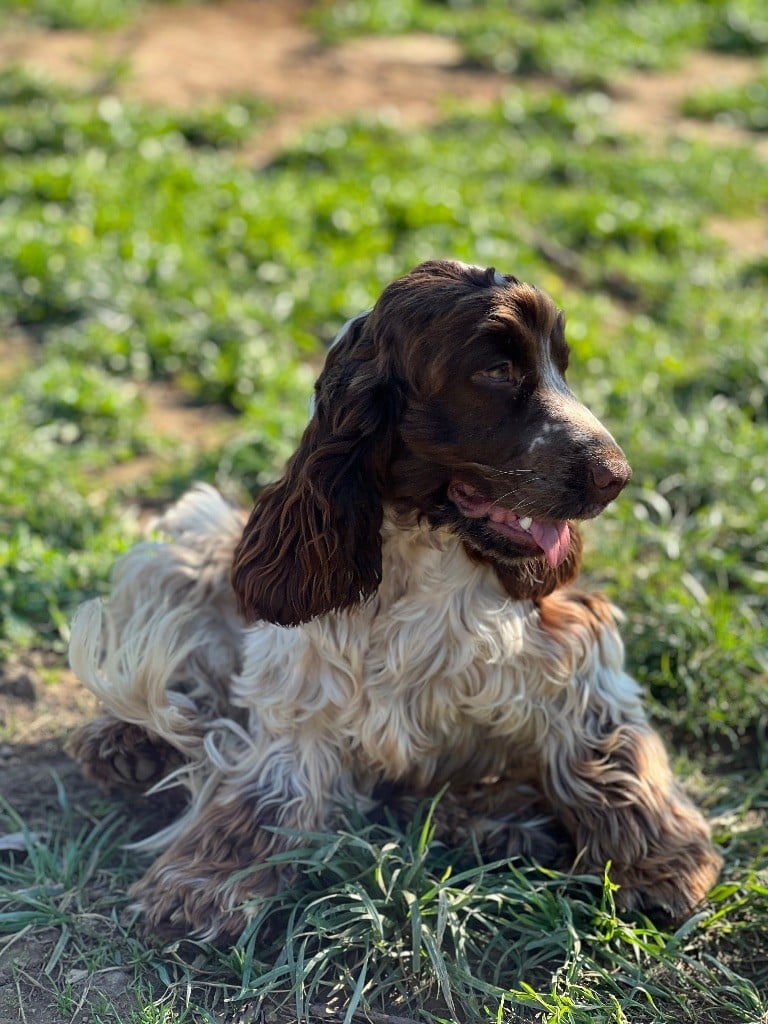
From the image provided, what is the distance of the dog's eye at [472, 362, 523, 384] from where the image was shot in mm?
3109

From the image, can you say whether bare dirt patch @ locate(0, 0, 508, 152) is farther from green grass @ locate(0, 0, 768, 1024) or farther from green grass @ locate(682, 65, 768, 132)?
green grass @ locate(682, 65, 768, 132)

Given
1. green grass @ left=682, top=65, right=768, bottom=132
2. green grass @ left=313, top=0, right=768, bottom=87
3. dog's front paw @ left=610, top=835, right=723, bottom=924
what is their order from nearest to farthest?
dog's front paw @ left=610, top=835, right=723, bottom=924
green grass @ left=682, top=65, right=768, bottom=132
green grass @ left=313, top=0, right=768, bottom=87

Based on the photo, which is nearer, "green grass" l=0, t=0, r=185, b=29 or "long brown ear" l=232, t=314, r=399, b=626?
"long brown ear" l=232, t=314, r=399, b=626

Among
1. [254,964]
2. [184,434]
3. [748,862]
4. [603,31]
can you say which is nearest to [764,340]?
[184,434]

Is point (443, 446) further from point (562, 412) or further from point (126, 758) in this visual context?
point (126, 758)

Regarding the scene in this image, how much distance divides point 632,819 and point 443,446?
1.05 m

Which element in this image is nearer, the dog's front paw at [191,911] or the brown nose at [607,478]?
the brown nose at [607,478]

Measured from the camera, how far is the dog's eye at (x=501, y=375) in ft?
10.2

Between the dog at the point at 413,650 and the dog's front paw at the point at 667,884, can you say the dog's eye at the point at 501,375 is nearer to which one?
the dog at the point at 413,650

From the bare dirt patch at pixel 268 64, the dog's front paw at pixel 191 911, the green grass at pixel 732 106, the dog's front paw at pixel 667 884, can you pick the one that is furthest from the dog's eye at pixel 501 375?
the green grass at pixel 732 106

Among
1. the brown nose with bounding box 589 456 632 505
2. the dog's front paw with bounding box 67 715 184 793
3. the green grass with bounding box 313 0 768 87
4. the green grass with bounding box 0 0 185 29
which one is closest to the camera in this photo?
the brown nose with bounding box 589 456 632 505

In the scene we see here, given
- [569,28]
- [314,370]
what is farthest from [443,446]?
[569,28]

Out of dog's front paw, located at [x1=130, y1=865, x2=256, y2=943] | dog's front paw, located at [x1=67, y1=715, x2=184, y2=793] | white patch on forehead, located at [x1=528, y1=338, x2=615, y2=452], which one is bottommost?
dog's front paw, located at [x1=67, y1=715, x2=184, y2=793]

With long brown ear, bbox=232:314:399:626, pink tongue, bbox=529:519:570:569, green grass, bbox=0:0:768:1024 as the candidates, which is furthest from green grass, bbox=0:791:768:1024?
pink tongue, bbox=529:519:570:569
